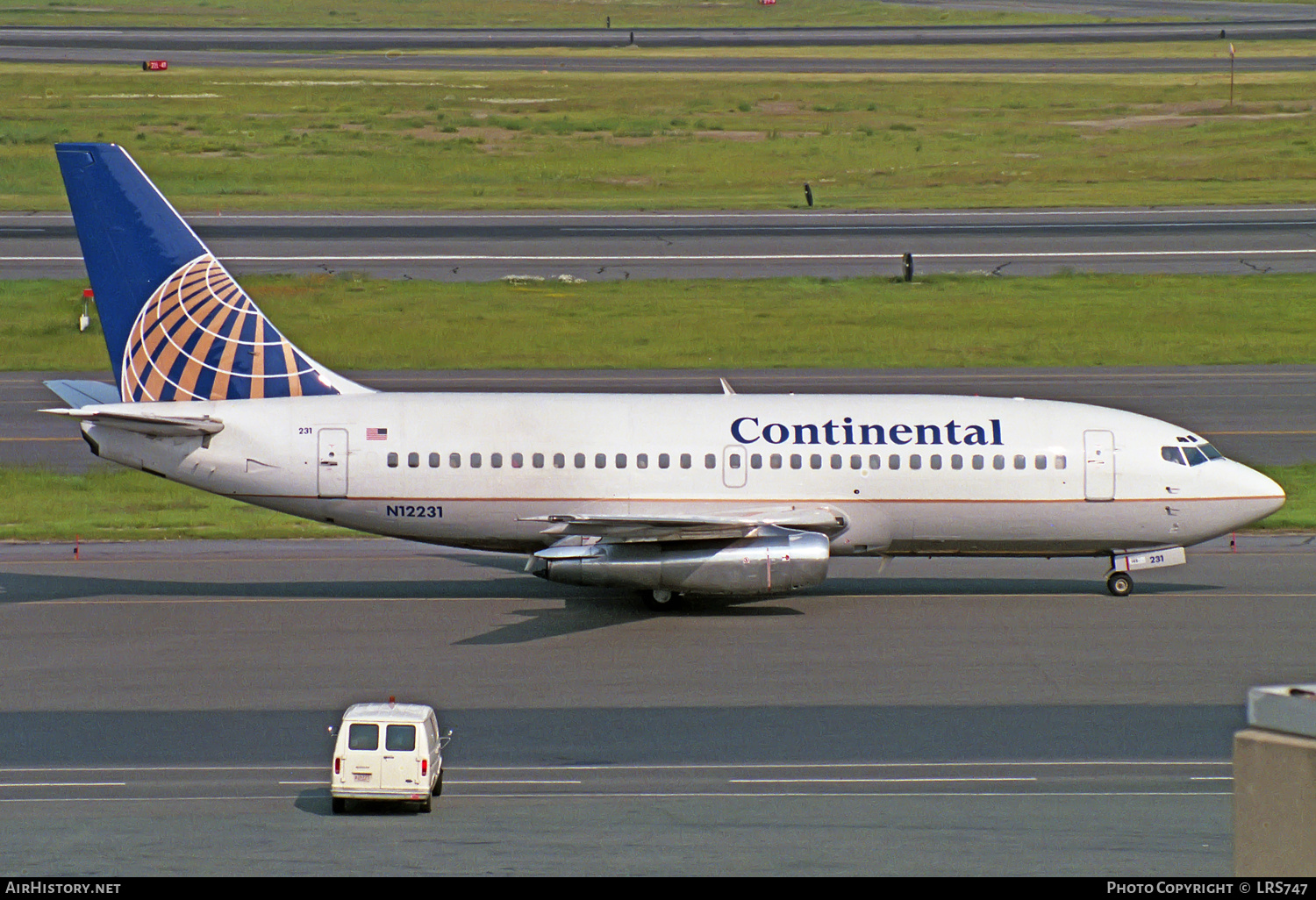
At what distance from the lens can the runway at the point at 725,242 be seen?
7225 centimetres

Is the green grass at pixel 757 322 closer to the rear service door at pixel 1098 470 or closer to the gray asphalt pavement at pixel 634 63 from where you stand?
the rear service door at pixel 1098 470

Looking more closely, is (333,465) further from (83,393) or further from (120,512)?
(120,512)

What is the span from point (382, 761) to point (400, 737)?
0.38 meters

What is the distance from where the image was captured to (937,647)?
29.8 metres

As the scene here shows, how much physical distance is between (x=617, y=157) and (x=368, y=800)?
272 ft

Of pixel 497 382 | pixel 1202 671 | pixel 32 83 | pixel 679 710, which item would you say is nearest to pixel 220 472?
pixel 679 710

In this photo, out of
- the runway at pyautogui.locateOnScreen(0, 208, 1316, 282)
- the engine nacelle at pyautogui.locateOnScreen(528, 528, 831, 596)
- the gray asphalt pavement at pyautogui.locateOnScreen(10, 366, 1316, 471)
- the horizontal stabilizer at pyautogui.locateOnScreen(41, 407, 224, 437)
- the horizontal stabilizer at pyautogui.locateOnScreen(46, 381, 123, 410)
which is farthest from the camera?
the runway at pyautogui.locateOnScreen(0, 208, 1316, 282)

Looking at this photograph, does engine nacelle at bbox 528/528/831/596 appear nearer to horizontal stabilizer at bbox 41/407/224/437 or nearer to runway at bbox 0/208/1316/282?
horizontal stabilizer at bbox 41/407/224/437

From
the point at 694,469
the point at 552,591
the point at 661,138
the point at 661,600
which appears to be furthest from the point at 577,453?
the point at 661,138

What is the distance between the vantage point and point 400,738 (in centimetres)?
2102

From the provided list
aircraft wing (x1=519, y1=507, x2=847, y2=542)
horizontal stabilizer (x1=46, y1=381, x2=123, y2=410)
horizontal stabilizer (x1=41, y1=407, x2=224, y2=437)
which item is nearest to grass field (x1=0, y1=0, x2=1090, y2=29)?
horizontal stabilizer (x1=46, y1=381, x2=123, y2=410)

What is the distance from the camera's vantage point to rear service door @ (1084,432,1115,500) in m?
33.1

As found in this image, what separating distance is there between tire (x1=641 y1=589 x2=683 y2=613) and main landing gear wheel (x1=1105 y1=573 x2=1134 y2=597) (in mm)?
9006
